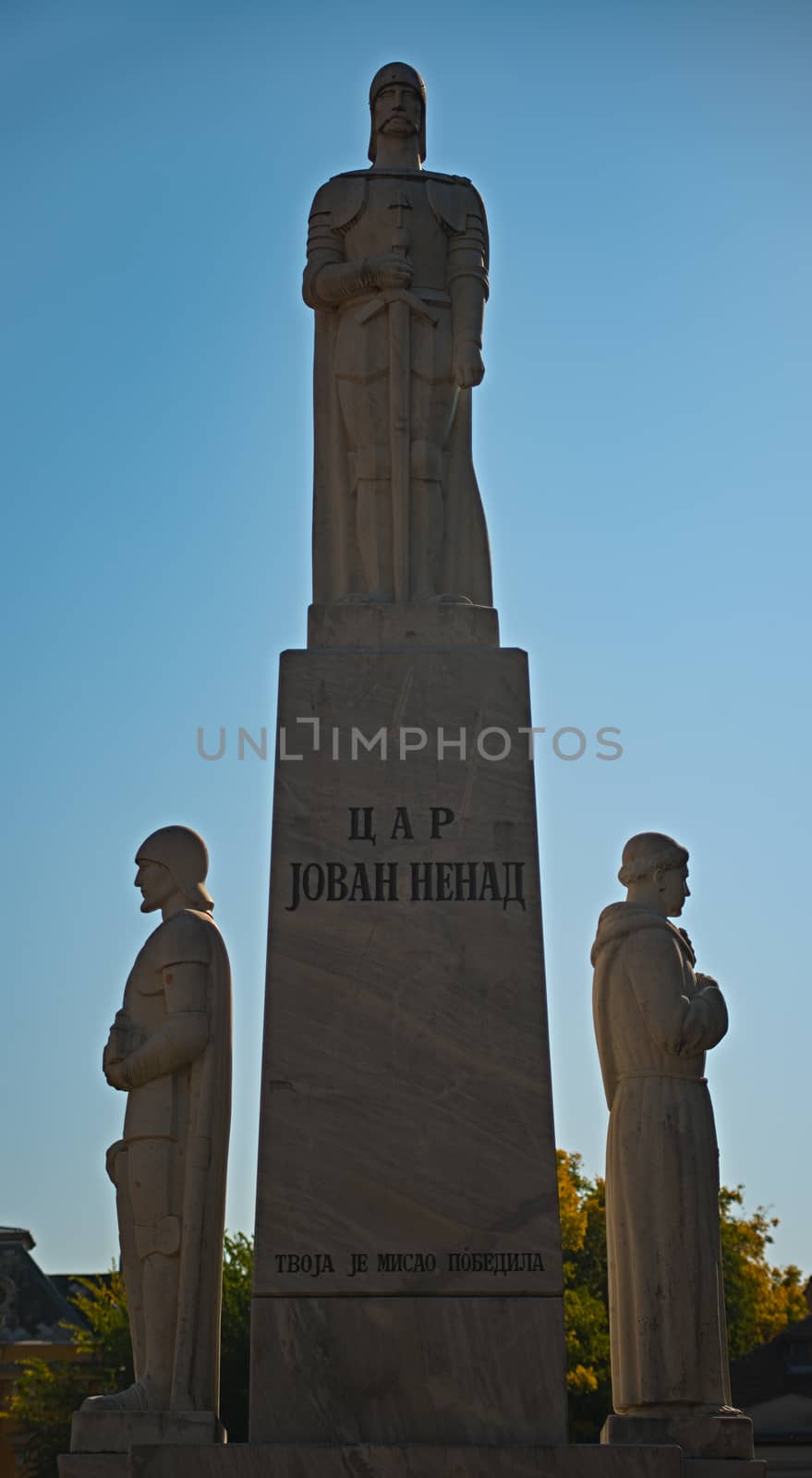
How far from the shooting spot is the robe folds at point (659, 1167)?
8922 mm

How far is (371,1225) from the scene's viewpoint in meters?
8.36

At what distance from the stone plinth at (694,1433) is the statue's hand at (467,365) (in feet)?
19.5

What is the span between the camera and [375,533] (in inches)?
400

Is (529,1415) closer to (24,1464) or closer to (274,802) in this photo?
(274,802)

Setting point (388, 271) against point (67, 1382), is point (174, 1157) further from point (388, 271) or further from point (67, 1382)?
point (67, 1382)

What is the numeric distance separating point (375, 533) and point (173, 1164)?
12.6 ft

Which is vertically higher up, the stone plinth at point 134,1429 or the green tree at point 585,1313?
the green tree at point 585,1313

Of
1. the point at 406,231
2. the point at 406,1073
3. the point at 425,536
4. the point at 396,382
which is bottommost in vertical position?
the point at 406,1073

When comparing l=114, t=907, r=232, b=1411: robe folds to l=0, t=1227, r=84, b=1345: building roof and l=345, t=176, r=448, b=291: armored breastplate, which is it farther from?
l=0, t=1227, r=84, b=1345: building roof

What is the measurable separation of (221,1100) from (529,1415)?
2355 millimetres

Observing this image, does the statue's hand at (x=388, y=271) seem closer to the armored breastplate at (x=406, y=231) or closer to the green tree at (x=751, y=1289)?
the armored breastplate at (x=406, y=231)

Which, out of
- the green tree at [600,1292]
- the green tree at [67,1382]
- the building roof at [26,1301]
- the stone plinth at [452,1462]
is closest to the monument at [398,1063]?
the stone plinth at [452,1462]

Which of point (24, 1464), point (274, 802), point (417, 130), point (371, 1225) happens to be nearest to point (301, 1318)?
point (371, 1225)

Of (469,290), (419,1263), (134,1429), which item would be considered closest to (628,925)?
(419,1263)
